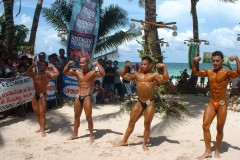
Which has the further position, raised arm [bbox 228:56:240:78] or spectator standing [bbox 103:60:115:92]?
spectator standing [bbox 103:60:115:92]

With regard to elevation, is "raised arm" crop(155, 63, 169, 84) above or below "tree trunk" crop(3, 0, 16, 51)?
below

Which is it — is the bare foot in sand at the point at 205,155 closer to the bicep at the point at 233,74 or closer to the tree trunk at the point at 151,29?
the bicep at the point at 233,74

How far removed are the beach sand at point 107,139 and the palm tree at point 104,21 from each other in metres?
6.63

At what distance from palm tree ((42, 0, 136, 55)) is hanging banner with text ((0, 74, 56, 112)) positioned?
7010 millimetres

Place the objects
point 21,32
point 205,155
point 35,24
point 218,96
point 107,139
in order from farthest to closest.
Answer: point 21,32 < point 35,24 < point 107,139 < point 205,155 < point 218,96

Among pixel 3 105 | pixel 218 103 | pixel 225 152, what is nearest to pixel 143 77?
pixel 218 103

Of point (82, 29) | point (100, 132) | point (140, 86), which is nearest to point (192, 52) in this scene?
point (82, 29)

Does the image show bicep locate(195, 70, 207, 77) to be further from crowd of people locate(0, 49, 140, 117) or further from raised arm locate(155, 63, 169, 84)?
crowd of people locate(0, 49, 140, 117)

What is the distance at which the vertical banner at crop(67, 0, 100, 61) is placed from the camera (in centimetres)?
1034

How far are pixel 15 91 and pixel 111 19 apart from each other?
333 inches

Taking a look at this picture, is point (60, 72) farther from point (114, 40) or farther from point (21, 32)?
point (21, 32)

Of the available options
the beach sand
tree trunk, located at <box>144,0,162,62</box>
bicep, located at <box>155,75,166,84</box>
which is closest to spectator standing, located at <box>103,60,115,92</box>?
tree trunk, located at <box>144,0,162,62</box>

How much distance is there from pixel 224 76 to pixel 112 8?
36.3 ft

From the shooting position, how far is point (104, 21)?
15.8 metres
